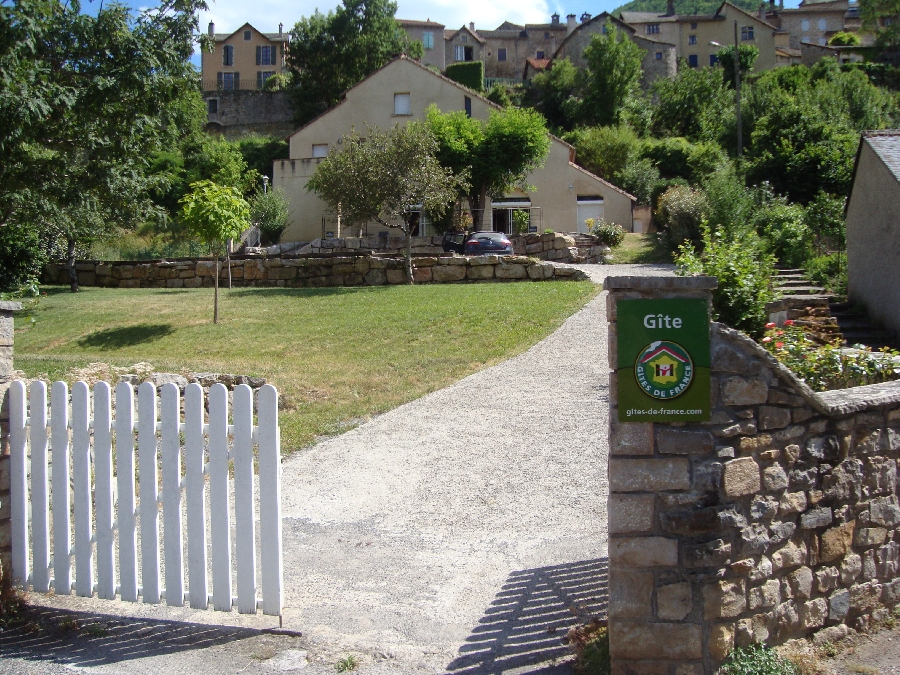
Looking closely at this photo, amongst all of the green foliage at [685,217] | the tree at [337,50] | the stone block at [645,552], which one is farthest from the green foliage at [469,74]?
the stone block at [645,552]

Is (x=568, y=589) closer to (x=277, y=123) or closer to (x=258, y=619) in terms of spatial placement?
(x=258, y=619)

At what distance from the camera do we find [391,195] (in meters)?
22.9

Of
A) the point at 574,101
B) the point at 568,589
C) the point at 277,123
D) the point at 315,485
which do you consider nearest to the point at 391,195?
the point at 315,485

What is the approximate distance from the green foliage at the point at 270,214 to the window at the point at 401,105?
6.82m

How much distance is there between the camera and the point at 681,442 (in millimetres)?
4055

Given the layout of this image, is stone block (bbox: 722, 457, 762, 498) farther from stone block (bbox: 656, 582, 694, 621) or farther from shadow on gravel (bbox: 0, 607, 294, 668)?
shadow on gravel (bbox: 0, 607, 294, 668)

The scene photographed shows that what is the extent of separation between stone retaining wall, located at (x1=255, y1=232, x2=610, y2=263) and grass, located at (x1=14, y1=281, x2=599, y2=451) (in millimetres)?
8027

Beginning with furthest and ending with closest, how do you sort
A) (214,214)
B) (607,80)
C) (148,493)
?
1. (607,80)
2. (214,214)
3. (148,493)

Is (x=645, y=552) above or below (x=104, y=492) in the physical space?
below

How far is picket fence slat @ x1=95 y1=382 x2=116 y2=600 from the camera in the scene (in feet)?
15.5

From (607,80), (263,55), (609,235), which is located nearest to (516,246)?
(609,235)

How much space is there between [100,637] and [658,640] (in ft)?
10.0

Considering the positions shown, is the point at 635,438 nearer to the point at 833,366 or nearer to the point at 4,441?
the point at 4,441

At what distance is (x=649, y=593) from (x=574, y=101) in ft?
179
